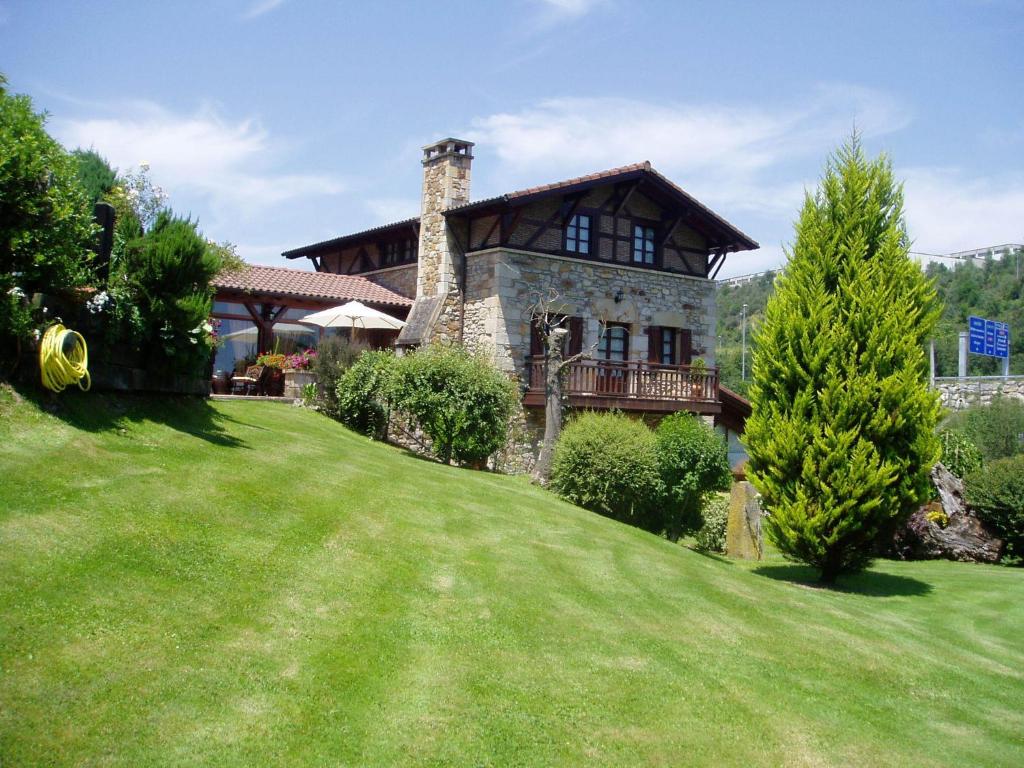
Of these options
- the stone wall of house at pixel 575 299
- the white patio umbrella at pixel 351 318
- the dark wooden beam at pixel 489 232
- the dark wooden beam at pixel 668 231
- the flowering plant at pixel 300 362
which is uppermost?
the dark wooden beam at pixel 668 231

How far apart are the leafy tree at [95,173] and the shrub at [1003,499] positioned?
17.0 m

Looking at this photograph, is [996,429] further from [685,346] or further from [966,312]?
[966,312]

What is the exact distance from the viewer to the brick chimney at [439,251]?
21812mm

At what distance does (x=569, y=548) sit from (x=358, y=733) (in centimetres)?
530

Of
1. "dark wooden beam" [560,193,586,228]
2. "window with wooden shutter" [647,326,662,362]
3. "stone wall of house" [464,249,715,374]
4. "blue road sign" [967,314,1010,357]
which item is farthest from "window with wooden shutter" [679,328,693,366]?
"blue road sign" [967,314,1010,357]

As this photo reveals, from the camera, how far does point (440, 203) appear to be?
73.5ft

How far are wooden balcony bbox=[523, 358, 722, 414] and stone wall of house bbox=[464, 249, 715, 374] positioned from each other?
0.82 meters

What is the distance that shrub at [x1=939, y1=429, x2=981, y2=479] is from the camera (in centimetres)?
2136

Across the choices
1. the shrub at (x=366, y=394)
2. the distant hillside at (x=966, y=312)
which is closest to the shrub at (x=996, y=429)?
the distant hillside at (x=966, y=312)

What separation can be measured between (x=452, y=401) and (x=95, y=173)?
7248 millimetres

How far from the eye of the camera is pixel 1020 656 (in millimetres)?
10391

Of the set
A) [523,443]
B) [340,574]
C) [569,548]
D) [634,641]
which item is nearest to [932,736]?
[634,641]

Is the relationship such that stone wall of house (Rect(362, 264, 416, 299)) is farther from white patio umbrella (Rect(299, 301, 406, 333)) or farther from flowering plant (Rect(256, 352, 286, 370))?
flowering plant (Rect(256, 352, 286, 370))

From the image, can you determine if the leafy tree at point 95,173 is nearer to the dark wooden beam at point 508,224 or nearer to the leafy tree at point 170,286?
the leafy tree at point 170,286
